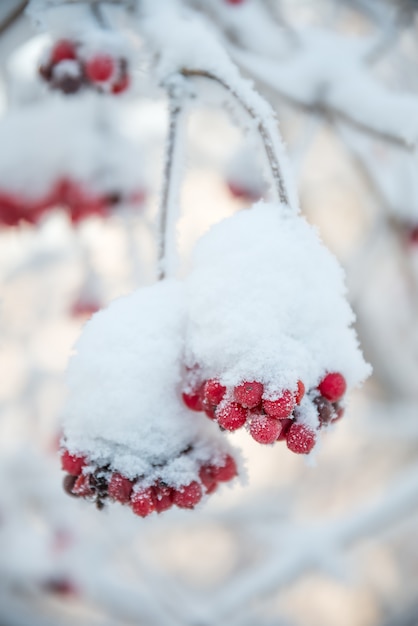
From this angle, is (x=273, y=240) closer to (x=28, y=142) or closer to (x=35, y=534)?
(x=28, y=142)

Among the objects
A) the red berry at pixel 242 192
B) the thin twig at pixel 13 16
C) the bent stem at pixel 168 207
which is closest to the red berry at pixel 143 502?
the bent stem at pixel 168 207

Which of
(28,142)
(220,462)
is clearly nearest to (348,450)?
(28,142)

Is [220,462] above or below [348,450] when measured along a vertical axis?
below

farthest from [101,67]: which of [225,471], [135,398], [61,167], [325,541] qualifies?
[325,541]

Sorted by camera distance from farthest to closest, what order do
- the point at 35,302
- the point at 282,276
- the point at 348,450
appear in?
the point at 348,450, the point at 35,302, the point at 282,276

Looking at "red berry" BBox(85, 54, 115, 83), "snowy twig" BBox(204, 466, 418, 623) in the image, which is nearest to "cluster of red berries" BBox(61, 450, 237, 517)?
"red berry" BBox(85, 54, 115, 83)

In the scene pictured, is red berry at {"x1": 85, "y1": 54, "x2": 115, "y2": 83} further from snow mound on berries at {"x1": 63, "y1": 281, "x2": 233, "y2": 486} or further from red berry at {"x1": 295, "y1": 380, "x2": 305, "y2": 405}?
red berry at {"x1": 295, "y1": 380, "x2": 305, "y2": 405}

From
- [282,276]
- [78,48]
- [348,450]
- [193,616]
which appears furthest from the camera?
[348,450]
